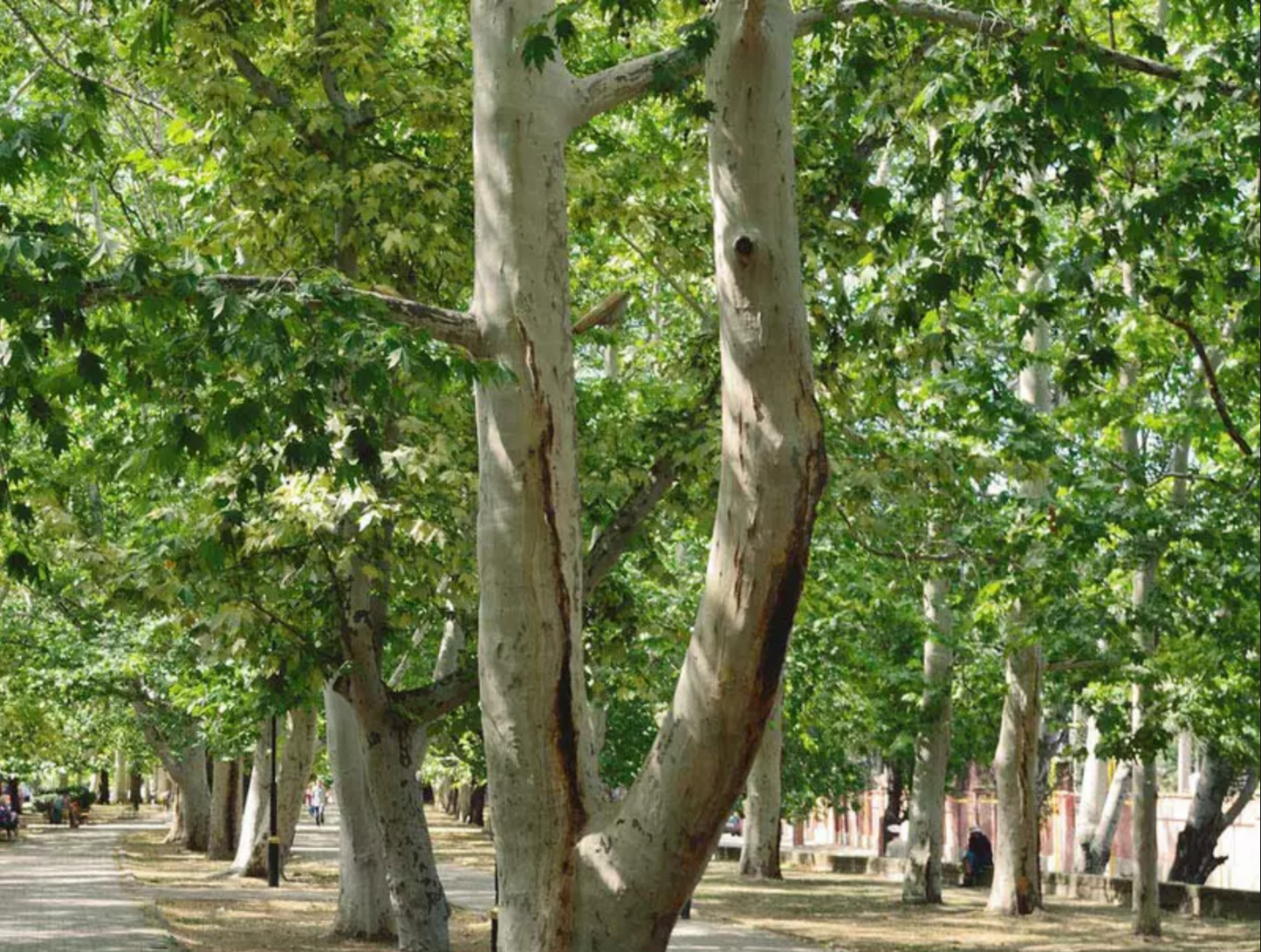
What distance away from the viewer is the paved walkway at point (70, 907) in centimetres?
1867

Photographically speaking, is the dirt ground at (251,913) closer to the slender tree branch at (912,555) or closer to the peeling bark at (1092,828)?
the slender tree branch at (912,555)

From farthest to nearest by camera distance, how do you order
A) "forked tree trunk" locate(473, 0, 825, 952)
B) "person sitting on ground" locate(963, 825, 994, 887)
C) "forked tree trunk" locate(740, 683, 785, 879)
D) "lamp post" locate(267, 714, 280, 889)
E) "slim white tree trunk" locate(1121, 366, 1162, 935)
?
"person sitting on ground" locate(963, 825, 994, 887) < "forked tree trunk" locate(740, 683, 785, 879) < "lamp post" locate(267, 714, 280, 889) < "slim white tree trunk" locate(1121, 366, 1162, 935) < "forked tree trunk" locate(473, 0, 825, 952)

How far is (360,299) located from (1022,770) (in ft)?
67.6

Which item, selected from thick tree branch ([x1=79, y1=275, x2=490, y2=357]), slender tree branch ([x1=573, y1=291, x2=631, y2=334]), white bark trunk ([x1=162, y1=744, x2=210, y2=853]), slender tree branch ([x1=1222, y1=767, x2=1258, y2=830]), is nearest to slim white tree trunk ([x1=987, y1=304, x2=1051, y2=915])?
slender tree branch ([x1=1222, y1=767, x2=1258, y2=830])

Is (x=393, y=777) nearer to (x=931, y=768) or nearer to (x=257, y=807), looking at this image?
(x=931, y=768)

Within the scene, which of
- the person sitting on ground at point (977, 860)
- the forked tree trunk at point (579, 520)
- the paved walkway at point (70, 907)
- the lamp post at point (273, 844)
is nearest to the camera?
the forked tree trunk at point (579, 520)

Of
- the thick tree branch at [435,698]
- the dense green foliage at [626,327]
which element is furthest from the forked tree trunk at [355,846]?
the thick tree branch at [435,698]

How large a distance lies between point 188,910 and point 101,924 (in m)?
3.42

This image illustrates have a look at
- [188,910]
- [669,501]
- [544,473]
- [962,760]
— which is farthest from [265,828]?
[544,473]

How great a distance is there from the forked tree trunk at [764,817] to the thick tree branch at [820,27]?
26.6m

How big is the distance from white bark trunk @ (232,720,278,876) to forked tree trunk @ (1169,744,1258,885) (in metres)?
14.8

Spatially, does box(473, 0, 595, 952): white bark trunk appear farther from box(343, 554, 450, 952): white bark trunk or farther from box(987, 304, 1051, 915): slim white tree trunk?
box(987, 304, 1051, 915): slim white tree trunk

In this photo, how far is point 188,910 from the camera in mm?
24500

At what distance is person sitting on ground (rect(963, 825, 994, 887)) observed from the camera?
119 feet
